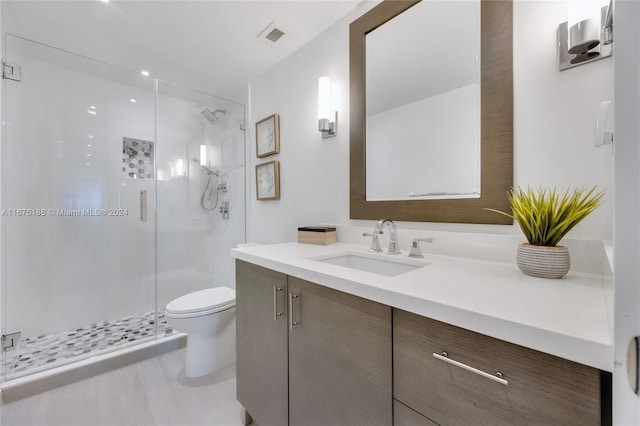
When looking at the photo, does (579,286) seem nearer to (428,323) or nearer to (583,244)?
(583,244)

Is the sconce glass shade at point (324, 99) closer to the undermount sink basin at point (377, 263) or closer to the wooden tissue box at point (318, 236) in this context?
the wooden tissue box at point (318, 236)

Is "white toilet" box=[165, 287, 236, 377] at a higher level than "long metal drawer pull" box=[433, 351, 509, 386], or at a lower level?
lower

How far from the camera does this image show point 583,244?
2.80 ft

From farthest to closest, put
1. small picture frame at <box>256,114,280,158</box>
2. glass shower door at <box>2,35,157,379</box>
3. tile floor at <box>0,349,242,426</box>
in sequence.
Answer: small picture frame at <box>256,114,280,158</box> < glass shower door at <box>2,35,157,379</box> < tile floor at <box>0,349,242,426</box>

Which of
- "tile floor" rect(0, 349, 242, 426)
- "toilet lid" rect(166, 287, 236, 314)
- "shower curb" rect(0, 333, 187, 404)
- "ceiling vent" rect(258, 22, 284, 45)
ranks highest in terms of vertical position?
"ceiling vent" rect(258, 22, 284, 45)

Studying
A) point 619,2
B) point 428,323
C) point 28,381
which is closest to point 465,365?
point 428,323

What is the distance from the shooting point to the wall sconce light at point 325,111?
164 cm

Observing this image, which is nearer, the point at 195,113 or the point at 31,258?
the point at 31,258

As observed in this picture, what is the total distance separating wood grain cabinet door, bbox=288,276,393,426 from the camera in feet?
2.32

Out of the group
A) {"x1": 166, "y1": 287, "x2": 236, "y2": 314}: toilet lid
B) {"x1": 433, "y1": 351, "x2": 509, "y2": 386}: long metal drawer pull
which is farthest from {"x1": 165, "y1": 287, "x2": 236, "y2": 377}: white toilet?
{"x1": 433, "y1": 351, "x2": 509, "y2": 386}: long metal drawer pull

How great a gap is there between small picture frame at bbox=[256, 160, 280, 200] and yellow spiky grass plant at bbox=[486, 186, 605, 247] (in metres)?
1.60

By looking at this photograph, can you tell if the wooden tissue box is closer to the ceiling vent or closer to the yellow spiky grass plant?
the yellow spiky grass plant

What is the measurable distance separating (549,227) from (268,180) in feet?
5.99

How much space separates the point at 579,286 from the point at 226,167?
2.86m
